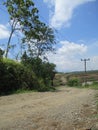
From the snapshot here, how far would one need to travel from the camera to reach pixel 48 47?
43844 millimetres

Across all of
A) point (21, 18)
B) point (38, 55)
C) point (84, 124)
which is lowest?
point (84, 124)

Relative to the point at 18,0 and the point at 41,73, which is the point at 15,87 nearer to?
the point at 18,0

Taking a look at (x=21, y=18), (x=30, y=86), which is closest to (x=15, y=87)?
(x=30, y=86)

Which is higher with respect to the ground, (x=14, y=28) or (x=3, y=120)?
(x=14, y=28)

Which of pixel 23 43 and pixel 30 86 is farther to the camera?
pixel 23 43

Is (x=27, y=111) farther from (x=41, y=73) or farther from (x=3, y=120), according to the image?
(x=41, y=73)

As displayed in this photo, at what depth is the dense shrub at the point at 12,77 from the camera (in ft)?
76.1

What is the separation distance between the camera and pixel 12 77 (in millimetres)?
24188

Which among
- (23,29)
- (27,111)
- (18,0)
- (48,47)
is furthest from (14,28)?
(27,111)

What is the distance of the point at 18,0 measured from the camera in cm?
3316

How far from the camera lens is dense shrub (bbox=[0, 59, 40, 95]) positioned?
76.1ft

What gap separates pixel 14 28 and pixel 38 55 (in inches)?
411

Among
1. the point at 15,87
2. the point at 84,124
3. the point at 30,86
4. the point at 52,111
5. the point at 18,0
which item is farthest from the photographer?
the point at 18,0

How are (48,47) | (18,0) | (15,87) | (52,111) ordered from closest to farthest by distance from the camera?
(52,111) → (15,87) → (18,0) → (48,47)
